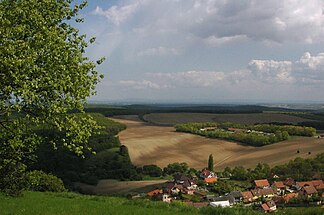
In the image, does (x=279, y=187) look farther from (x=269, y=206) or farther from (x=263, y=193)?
(x=269, y=206)

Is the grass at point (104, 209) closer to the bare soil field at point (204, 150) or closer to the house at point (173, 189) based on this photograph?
the house at point (173, 189)

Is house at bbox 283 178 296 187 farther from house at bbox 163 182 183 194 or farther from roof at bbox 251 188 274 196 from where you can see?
house at bbox 163 182 183 194

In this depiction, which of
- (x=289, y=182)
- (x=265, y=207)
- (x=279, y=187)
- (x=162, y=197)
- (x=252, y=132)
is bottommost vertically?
(x=279, y=187)

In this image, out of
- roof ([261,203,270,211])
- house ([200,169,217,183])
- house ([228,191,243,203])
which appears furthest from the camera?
house ([200,169,217,183])

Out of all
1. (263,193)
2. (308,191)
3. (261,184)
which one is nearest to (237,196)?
(263,193)

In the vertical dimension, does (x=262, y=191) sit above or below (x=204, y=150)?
below

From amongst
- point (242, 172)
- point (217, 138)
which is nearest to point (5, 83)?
point (242, 172)

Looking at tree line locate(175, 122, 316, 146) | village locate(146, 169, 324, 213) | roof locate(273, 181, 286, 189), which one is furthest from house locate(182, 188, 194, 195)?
tree line locate(175, 122, 316, 146)
